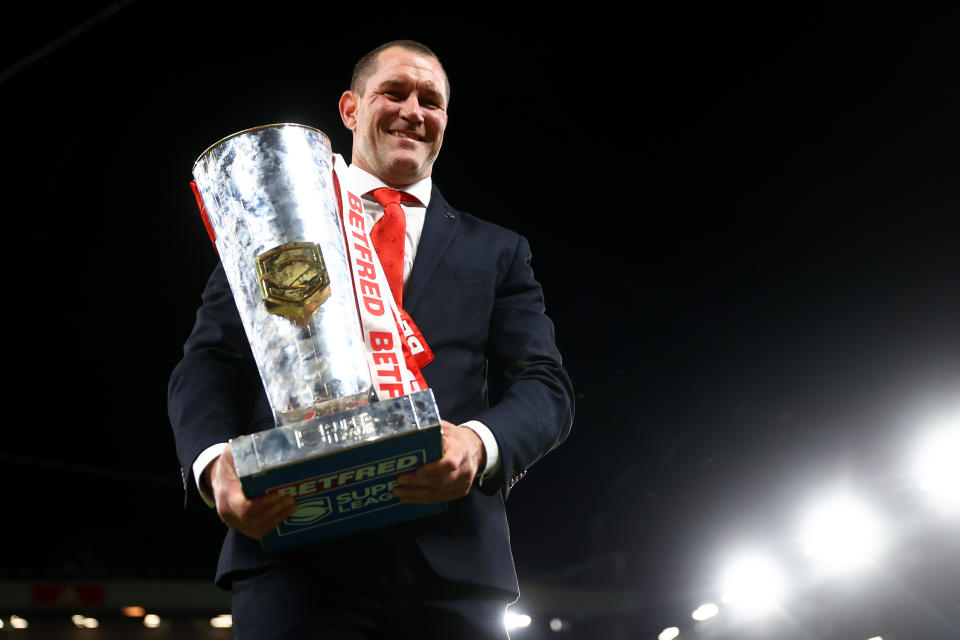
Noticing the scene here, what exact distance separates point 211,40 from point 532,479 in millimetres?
4305

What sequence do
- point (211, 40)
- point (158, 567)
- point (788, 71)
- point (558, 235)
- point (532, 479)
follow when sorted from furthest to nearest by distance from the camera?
point (158, 567)
point (532, 479)
point (558, 235)
point (788, 71)
point (211, 40)

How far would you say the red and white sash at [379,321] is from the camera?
0.78 meters

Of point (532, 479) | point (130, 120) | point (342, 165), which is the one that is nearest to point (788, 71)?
point (130, 120)

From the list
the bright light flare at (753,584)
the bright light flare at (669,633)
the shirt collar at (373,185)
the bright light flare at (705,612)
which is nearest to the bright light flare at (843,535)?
the bright light flare at (753,584)

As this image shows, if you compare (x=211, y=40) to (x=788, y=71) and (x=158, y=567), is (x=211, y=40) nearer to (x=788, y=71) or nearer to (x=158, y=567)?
(x=788, y=71)

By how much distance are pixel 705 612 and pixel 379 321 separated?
4157 mm

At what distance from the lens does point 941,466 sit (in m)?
4.27

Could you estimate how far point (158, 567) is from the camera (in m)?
6.79

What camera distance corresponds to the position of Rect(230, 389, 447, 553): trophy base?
64cm

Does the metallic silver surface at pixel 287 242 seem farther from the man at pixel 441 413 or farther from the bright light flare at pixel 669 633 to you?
the bright light flare at pixel 669 633

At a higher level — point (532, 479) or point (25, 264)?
point (25, 264)

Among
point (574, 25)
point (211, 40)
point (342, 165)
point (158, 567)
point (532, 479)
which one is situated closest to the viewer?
point (342, 165)

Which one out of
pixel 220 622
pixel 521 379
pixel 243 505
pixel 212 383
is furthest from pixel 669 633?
pixel 243 505

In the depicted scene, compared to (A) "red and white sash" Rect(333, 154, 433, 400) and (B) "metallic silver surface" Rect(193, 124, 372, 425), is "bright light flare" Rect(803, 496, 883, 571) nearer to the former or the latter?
(A) "red and white sash" Rect(333, 154, 433, 400)
